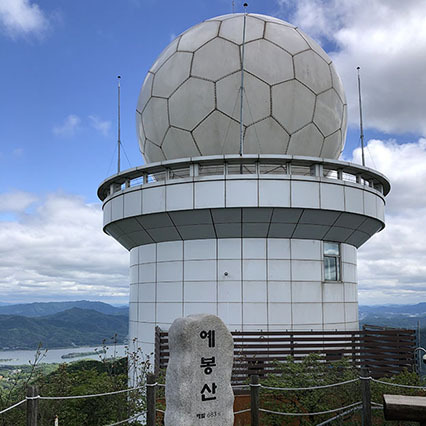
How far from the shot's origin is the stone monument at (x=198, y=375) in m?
7.52

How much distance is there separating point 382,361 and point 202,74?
10.3 meters

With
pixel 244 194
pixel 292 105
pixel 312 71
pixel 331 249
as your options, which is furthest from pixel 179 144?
pixel 331 249

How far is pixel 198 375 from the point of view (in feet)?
25.1

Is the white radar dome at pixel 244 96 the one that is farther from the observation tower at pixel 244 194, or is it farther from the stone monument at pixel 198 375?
the stone monument at pixel 198 375

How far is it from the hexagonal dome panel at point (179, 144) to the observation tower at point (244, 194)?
0.04 m

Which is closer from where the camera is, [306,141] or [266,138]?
[266,138]

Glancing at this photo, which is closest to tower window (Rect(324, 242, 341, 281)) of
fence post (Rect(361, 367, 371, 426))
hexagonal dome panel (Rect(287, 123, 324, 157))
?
hexagonal dome panel (Rect(287, 123, 324, 157))

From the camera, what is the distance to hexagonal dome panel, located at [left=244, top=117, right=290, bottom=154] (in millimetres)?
14828

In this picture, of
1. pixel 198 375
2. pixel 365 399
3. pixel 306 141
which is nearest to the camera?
pixel 198 375

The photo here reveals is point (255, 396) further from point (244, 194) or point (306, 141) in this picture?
point (306, 141)

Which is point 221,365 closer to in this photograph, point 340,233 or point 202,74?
point 340,233

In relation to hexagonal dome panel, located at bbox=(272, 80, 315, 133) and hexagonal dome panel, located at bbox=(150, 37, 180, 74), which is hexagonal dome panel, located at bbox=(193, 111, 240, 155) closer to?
hexagonal dome panel, located at bbox=(272, 80, 315, 133)

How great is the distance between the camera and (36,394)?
7.53m

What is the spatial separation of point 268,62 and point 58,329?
10008 centimetres
